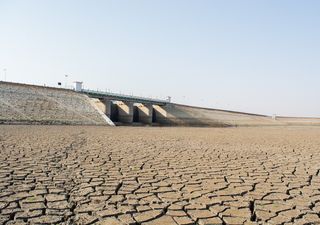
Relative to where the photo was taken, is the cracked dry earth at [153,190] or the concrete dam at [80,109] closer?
the cracked dry earth at [153,190]

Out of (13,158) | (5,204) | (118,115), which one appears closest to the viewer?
(5,204)

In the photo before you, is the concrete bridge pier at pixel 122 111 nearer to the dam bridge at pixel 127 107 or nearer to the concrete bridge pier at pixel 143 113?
the dam bridge at pixel 127 107

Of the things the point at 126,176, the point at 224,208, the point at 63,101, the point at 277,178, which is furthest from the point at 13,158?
the point at 63,101

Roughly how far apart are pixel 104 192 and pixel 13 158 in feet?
11.2

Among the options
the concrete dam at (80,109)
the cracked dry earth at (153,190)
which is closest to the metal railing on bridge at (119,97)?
the concrete dam at (80,109)

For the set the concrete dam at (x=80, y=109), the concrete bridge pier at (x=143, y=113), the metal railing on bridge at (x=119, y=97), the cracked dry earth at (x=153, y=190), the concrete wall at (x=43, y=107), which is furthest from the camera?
the concrete bridge pier at (x=143, y=113)

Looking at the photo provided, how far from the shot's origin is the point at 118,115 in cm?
4031

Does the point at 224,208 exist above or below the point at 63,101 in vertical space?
below

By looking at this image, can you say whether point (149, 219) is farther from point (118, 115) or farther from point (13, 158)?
point (118, 115)

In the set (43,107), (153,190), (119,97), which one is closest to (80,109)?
(43,107)

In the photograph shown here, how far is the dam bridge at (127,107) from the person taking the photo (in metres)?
35.9

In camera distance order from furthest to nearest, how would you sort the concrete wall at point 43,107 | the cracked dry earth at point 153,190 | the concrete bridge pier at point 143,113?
the concrete bridge pier at point 143,113
the concrete wall at point 43,107
the cracked dry earth at point 153,190

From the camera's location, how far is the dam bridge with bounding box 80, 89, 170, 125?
Answer: 3594cm

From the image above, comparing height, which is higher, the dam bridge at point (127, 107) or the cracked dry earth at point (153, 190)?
the dam bridge at point (127, 107)
